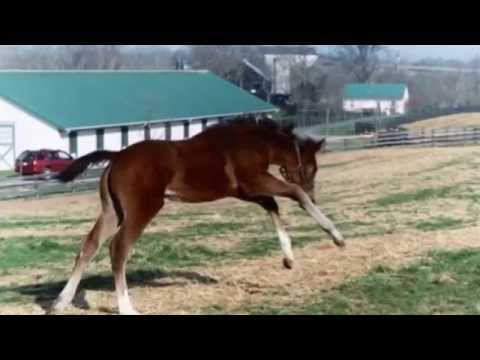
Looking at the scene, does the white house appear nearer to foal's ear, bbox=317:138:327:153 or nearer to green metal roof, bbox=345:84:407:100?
green metal roof, bbox=345:84:407:100

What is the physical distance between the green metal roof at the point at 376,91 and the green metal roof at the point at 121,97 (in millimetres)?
412

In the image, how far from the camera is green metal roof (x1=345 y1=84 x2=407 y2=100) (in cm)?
439

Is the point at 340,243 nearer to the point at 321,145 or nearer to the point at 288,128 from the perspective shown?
the point at 321,145

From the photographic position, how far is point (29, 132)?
13.9 ft

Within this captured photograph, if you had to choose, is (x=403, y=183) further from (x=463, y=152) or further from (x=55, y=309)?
(x=55, y=309)

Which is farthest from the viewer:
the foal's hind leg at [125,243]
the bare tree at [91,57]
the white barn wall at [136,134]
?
the white barn wall at [136,134]

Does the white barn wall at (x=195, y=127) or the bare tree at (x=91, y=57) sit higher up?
the bare tree at (x=91, y=57)

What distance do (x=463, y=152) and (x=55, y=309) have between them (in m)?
2.17

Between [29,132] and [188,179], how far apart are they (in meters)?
0.81

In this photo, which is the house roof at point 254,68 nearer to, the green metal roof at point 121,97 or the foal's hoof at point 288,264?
the green metal roof at point 121,97

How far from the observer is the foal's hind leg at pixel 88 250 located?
13.4 feet

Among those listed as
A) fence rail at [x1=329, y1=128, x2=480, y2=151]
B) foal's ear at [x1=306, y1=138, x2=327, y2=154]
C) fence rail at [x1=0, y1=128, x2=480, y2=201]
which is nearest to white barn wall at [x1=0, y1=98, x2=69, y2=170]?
fence rail at [x1=0, y1=128, x2=480, y2=201]

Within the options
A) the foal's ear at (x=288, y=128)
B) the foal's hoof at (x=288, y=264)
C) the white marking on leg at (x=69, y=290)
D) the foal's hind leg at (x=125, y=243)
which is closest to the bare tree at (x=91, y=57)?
the foal's hind leg at (x=125, y=243)
